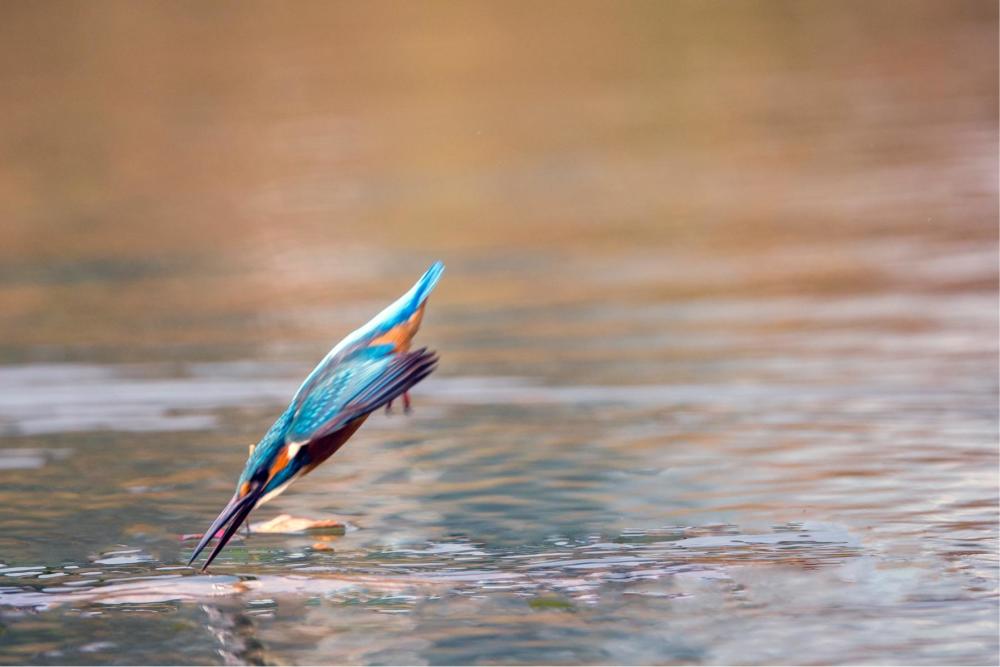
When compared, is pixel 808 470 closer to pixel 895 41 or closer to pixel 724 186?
pixel 724 186

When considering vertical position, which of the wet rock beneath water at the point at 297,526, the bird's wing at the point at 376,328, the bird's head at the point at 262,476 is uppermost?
the bird's wing at the point at 376,328

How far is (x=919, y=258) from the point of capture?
797 centimetres

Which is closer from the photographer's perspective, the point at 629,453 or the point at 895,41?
the point at 629,453

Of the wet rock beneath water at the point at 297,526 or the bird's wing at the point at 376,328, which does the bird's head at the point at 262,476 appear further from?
the wet rock beneath water at the point at 297,526

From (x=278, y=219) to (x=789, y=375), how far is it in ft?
16.2

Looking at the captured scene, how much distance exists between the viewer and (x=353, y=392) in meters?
3.37

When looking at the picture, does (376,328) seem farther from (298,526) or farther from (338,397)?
(298,526)

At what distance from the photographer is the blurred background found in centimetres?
361

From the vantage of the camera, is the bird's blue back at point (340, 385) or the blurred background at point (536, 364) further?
the blurred background at point (536, 364)

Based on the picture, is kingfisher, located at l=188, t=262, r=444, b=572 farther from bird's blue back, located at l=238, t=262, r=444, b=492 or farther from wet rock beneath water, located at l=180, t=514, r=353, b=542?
wet rock beneath water, located at l=180, t=514, r=353, b=542

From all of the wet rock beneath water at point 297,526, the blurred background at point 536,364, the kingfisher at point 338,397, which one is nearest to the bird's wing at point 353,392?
the kingfisher at point 338,397

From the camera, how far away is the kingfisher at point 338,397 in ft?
11.0

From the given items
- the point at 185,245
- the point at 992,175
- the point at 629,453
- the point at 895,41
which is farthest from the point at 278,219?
the point at 895,41

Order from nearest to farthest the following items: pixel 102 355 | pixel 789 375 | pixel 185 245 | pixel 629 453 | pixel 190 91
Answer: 1. pixel 629 453
2. pixel 789 375
3. pixel 102 355
4. pixel 185 245
5. pixel 190 91
